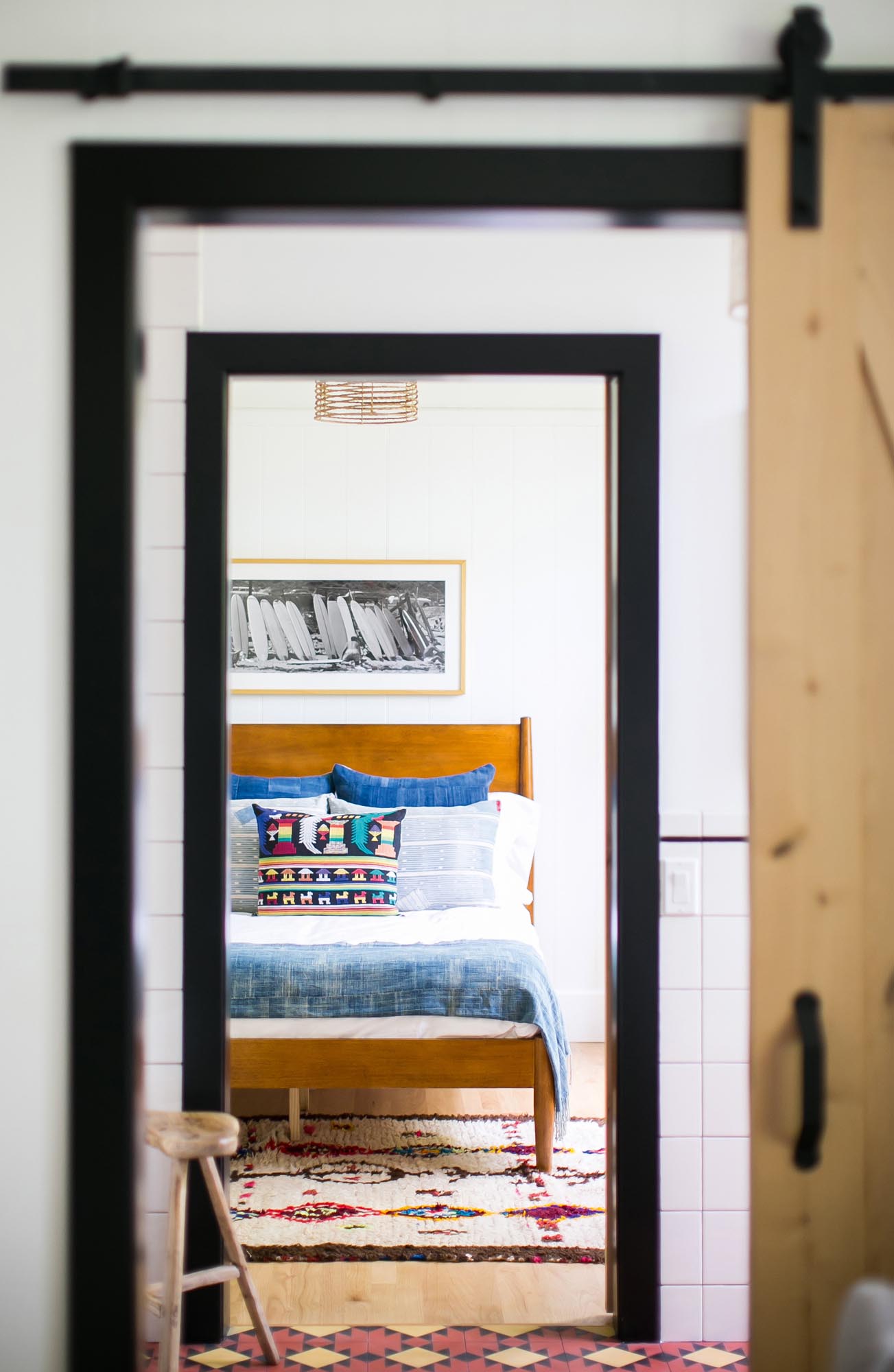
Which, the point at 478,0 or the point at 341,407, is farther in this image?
the point at 341,407

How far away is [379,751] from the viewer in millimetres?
5121

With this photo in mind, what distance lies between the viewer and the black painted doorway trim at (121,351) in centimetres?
145

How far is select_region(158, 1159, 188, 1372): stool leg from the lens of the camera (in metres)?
2.24

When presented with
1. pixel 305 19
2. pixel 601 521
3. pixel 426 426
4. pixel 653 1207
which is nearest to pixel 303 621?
pixel 426 426

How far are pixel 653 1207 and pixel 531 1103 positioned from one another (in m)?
1.92

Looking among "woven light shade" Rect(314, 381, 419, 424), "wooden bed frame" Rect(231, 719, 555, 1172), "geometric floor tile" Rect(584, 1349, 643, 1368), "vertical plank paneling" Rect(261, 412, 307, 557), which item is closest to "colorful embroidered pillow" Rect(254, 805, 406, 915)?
"wooden bed frame" Rect(231, 719, 555, 1172)

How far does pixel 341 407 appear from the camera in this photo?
424cm

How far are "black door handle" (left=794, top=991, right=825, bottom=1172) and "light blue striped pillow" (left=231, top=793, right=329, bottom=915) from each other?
10.4 ft

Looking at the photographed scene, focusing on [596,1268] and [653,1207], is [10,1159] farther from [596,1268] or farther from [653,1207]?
[596,1268]

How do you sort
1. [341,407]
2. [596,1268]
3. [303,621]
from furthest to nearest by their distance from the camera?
[303,621] < [341,407] < [596,1268]

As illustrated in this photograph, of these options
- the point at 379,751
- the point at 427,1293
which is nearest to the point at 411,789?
the point at 379,751

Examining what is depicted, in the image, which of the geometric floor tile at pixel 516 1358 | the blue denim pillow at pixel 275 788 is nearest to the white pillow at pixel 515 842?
the blue denim pillow at pixel 275 788

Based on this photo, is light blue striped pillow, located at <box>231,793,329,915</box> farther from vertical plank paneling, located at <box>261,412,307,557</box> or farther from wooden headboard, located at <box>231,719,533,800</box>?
vertical plank paneling, located at <box>261,412,307,557</box>

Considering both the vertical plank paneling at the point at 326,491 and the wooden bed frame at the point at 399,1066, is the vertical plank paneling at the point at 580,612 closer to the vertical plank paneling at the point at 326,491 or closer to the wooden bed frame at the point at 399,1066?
the vertical plank paneling at the point at 326,491
